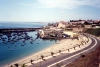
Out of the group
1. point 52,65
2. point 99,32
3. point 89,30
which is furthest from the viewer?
point 89,30

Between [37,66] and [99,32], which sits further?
[99,32]

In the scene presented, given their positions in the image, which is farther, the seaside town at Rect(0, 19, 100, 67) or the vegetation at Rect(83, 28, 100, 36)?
the vegetation at Rect(83, 28, 100, 36)

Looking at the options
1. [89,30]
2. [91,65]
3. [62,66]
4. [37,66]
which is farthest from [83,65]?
[89,30]

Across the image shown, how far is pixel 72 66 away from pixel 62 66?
1982mm

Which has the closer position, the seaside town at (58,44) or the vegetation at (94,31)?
the seaside town at (58,44)

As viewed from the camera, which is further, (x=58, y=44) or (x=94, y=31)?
(x=94, y=31)

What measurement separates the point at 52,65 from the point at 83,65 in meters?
5.87

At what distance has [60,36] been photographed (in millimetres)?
104625

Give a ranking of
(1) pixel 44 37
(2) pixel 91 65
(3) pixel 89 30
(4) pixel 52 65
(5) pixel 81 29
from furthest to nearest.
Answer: (5) pixel 81 29 → (3) pixel 89 30 → (1) pixel 44 37 → (4) pixel 52 65 → (2) pixel 91 65

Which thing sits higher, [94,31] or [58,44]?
[94,31]

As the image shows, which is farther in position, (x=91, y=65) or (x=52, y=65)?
(x=52, y=65)

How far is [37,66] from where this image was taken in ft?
106

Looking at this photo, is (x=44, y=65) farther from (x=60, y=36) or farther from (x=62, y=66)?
(x=60, y=36)

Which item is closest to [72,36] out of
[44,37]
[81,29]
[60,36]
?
[60,36]
